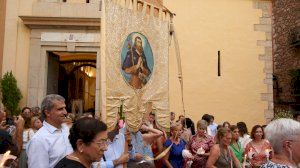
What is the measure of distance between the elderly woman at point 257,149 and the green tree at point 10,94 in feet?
21.1

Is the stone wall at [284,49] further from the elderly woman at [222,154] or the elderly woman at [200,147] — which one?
the elderly woman at [222,154]

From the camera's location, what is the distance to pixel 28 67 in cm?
1163

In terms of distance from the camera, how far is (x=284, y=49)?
16.7 m

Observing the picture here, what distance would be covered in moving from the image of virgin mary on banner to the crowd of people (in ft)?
2.04

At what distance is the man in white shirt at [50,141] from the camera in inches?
135

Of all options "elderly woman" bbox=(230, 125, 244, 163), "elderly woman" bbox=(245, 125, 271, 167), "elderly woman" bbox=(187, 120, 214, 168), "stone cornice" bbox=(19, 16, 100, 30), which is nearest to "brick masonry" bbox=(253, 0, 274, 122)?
"stone cornice" bbox=(19, 16, 100, 30)

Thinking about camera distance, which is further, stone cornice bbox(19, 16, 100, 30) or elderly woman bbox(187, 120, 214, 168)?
stone cornice bbox(19, 16, 100, 30)

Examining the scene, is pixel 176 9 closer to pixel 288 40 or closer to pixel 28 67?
pixel 28 67

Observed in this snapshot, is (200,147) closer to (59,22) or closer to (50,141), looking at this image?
(50,141)

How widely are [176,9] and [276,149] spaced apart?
1002 centimetres

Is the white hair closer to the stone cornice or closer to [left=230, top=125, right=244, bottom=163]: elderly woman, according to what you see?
[left=230, top=125, right=244, bottom=163]: elderly woman

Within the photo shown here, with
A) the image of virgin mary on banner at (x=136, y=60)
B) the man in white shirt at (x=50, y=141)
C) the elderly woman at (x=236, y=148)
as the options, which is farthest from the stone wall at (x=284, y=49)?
the man in white shirt at (x=50, y=141)

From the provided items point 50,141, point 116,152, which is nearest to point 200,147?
point 116,152

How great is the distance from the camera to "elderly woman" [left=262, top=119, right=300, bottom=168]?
2883 mm
